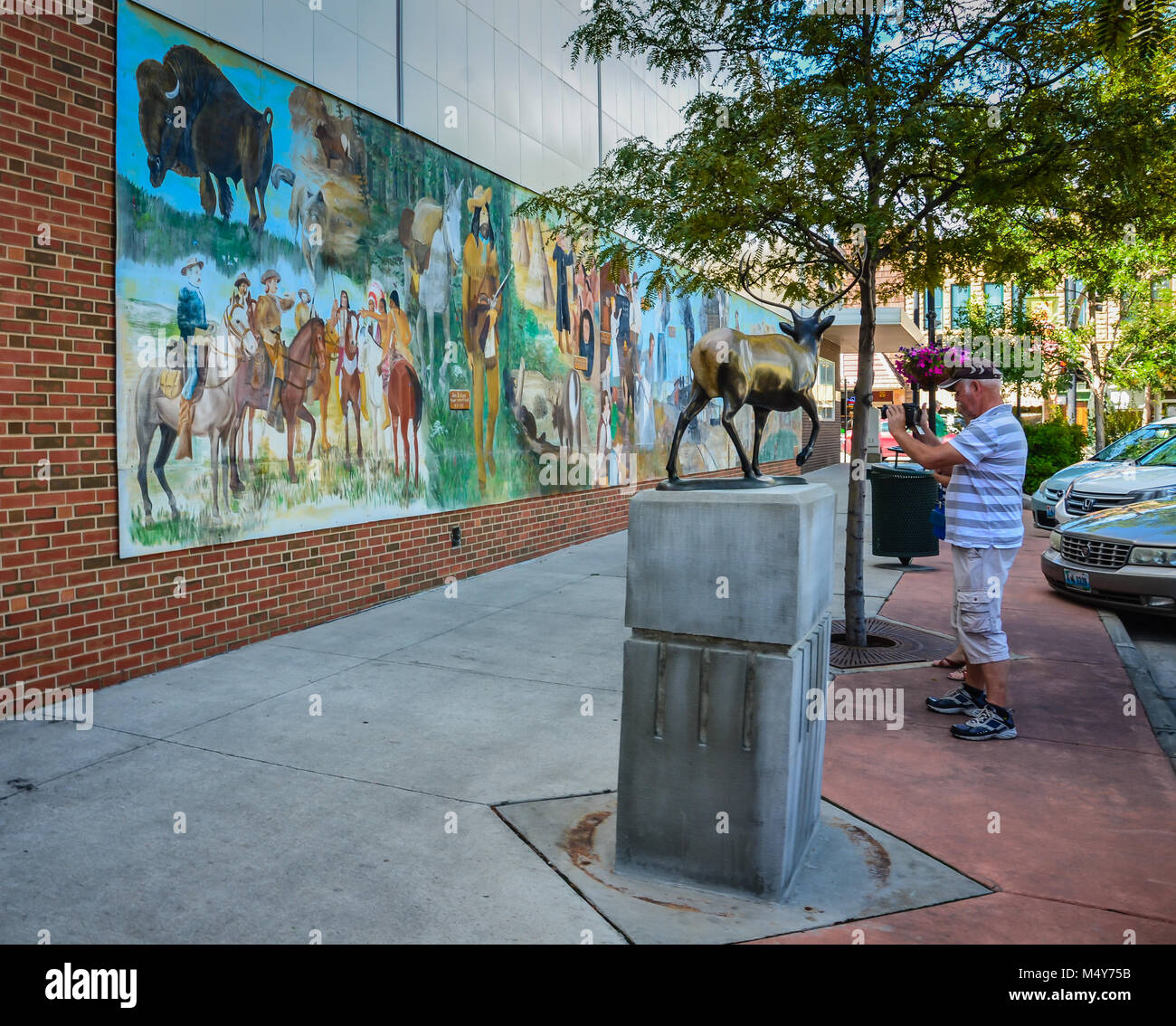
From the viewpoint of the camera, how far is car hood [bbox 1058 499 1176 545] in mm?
8758

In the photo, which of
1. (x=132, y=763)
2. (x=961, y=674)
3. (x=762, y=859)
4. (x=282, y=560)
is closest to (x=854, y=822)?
(x=762, y=859)

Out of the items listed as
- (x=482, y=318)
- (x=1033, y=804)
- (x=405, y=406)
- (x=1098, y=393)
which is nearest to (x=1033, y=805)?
(x=1033, y=804)

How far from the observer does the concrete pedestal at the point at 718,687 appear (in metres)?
3.43

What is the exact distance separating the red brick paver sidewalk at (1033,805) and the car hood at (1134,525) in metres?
2.31

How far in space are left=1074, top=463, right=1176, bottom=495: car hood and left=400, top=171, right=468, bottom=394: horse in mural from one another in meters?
8.28

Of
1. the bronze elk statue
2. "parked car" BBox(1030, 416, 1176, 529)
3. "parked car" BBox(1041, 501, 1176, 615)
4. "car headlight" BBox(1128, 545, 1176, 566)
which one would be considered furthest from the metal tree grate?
"parked car" BBox(1030, 416, 1176, 529)

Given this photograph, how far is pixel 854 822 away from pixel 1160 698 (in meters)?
3.62

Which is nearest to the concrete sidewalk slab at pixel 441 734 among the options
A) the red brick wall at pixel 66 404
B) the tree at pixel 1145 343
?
the red brick wall at pixel 66 404

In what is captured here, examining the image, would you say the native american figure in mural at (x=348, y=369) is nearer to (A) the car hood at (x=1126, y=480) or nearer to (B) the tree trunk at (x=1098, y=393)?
(A) the car hood at (x=1126, y=480)

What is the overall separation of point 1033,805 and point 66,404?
234 inches

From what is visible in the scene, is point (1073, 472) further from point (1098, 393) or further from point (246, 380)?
point (246, 380)

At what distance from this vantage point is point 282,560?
7617 mm

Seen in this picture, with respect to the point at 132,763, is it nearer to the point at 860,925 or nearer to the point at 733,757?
the point at 733,757
